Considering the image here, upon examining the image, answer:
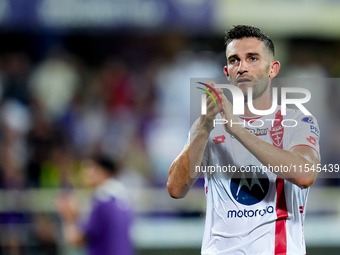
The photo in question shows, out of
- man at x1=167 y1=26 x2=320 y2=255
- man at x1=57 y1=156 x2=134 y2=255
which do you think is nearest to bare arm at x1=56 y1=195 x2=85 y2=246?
man at x1=57 y1=156 x2=134 y2=255

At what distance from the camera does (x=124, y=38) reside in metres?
10.8

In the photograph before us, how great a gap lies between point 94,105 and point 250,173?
6815 millimetres

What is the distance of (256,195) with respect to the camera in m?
3.02

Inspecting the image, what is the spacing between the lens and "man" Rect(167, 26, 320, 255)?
2945mm

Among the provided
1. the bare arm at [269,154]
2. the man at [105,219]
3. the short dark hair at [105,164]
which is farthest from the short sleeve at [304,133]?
the short dark hair at [105,164]

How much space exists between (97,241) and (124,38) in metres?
4.82

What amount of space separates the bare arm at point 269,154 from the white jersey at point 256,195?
0.61 feet

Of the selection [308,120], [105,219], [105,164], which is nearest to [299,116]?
[308,120]

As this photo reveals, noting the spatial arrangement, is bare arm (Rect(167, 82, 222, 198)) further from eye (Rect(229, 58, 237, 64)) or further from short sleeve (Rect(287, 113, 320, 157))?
short sleeve (Rect(287, 113, 320, 157))

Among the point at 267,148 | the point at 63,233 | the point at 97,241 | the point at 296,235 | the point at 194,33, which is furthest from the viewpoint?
the point at 194,33

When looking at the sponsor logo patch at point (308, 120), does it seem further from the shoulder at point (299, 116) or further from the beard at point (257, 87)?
the beard at point (257, 87)

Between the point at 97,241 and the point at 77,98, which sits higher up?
the point at 77,98

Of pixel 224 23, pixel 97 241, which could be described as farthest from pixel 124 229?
pixel 224 23

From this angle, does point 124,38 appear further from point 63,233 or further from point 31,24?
point 63,233
